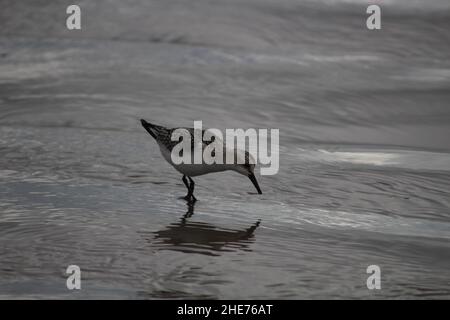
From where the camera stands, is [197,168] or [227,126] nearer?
[197,168]

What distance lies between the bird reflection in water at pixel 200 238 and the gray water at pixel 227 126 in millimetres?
21

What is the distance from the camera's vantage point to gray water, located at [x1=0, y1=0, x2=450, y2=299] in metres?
5.80

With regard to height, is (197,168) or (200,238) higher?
(197,168)

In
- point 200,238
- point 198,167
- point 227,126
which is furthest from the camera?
point 227,126

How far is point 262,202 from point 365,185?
1.06 metres

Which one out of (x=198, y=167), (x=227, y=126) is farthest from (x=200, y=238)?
(x=227, y=126)

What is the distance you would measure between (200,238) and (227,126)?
3230mm

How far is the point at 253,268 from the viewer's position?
5824 mm

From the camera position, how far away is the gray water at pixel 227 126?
5797mm

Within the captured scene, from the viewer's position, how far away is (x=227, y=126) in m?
9.53

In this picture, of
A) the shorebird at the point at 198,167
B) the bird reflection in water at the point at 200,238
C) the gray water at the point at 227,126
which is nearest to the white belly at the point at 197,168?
the shorebird at the point at 198,167

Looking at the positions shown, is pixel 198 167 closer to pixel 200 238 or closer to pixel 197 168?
pixel 197 168

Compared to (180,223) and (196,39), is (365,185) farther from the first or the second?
(196,39)
